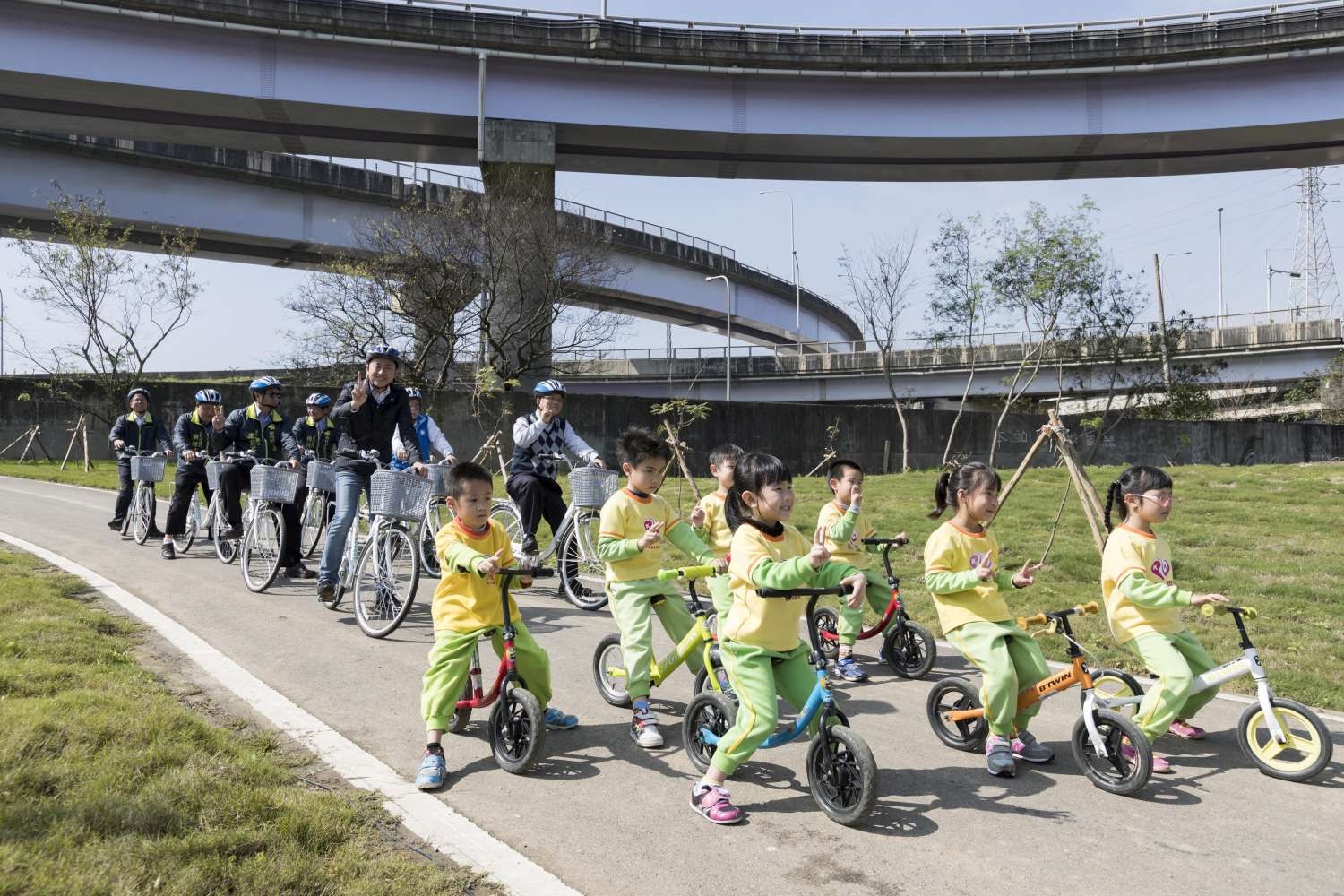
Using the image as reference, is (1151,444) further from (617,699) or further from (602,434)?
(617,699)

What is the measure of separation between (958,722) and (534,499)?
214 inches

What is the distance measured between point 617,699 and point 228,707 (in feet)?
7.71

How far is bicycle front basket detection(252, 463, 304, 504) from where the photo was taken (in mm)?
10070

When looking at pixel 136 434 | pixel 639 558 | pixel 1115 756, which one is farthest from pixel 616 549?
pixel 136 434

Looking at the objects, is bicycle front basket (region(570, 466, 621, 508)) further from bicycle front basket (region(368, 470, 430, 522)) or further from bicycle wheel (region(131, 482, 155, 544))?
bicycle wheel (region(131, 482, 155, 544))

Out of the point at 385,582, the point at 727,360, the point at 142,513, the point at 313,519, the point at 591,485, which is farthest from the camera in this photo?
the point at 727,360

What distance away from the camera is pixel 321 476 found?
10.4 metres

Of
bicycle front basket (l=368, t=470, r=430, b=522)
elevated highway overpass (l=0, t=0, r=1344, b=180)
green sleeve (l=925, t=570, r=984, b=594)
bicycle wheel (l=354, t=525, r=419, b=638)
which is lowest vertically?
bicycle wheel (l=354, t=525, r=419, b=638)

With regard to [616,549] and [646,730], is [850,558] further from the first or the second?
[646,730]

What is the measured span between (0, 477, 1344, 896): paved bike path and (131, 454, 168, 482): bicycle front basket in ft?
26.3

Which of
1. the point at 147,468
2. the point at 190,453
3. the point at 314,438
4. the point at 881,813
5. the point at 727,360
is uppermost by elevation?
the point at 727,360

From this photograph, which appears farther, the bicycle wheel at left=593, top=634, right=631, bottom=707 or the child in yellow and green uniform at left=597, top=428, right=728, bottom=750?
the bicycle wheel at left=593, top=634, right=631, bottom=707

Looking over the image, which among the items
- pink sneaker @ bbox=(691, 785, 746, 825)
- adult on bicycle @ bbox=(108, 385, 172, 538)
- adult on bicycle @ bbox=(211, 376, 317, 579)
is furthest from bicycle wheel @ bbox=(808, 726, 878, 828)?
adult on bicycle @ bbox=(108, 385, 172, 538)

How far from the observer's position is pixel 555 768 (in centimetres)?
515
